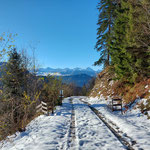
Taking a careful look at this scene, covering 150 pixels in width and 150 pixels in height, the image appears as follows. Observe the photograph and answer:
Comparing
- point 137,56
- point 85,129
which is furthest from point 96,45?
point 85,129

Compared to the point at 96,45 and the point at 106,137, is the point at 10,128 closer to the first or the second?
the point at 106,137

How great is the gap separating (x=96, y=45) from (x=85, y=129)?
2374 centimetres

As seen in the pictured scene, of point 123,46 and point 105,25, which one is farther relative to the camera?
point 105,25

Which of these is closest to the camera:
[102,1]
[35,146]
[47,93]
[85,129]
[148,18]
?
[35,146]

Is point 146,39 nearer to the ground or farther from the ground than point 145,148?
farther from the ground

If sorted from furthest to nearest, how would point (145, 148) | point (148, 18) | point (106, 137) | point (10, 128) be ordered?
point (148, 18) → point (10, 128) → point (106, 137) → point (145, 148)

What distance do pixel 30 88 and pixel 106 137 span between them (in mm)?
15324

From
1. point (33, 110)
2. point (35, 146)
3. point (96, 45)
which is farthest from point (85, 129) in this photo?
point (96, 45)

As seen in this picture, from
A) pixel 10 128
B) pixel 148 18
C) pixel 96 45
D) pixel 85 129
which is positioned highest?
pixel 96 45

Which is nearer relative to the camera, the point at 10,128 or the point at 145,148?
the point at 145,148

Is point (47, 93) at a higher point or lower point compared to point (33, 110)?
higher

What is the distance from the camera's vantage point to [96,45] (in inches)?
1105

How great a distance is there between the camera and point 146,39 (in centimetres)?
1094

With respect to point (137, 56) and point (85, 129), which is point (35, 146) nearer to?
point (85, 129)
